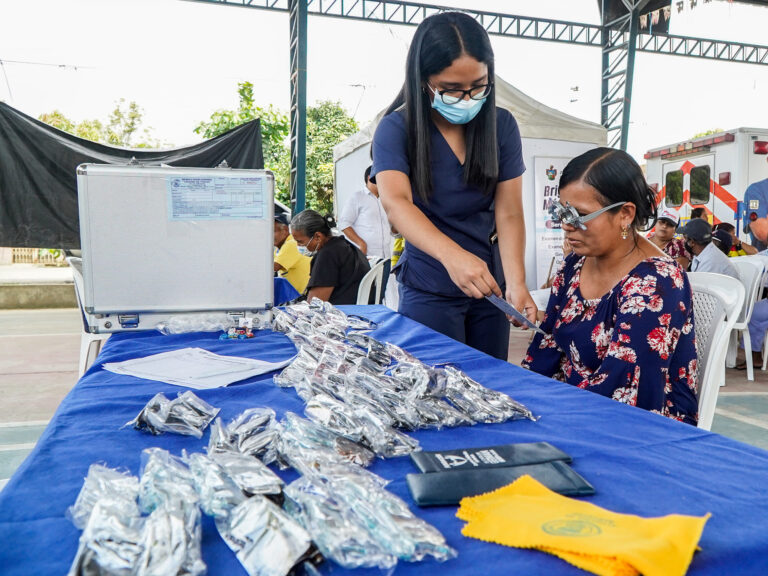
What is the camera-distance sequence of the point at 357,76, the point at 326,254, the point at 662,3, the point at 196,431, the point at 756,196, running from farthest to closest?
the point at 357,76, the point at 662,3, the point at 756,196, the point at 326,254, the point at 196,431

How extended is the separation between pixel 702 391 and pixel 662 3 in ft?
37.6

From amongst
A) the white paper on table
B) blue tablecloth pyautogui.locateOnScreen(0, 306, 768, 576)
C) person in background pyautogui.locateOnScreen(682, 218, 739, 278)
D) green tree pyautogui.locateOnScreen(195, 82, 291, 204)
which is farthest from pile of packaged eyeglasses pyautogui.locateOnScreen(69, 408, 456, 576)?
green tree pyautogui.locateOnScreen(195, 82, 291, 204)

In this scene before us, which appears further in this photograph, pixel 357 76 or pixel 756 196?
pixel 357 76

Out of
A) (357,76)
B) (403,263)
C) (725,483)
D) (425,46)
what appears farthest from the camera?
(357,76)

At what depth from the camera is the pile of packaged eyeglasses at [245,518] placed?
0.51 m

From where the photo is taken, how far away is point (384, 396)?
0.99 meters

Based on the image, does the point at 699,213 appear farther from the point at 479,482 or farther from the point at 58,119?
the point at 58,119

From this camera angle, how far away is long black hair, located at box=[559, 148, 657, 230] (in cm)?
157

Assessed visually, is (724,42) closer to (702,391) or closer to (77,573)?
(702,391)

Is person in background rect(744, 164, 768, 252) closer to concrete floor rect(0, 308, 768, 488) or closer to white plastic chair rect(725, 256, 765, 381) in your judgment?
white plastic chair rect(725, 256, 765, 381)

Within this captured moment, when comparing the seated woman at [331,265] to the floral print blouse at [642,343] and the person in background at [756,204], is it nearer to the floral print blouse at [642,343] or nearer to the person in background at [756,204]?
the floral print blouse at [642,343]

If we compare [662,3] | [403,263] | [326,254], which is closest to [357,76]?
[662,3]

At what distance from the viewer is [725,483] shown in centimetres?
73

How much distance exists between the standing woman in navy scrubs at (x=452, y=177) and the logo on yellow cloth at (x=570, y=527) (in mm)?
983
